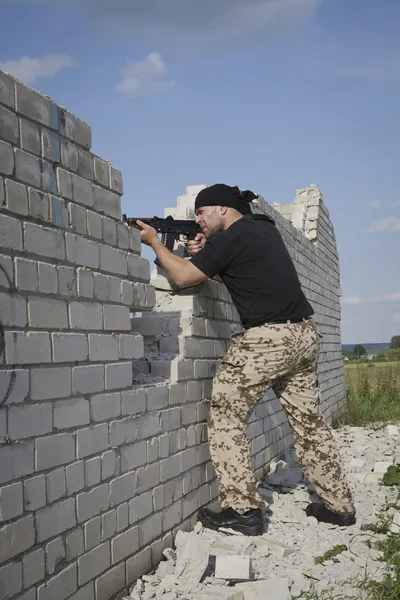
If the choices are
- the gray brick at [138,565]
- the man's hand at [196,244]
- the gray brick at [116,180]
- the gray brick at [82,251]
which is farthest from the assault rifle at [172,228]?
the gray brick at [138,565]

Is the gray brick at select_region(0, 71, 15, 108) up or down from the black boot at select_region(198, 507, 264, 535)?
up

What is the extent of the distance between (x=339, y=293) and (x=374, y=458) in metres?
5.09

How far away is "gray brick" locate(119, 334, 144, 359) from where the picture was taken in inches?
127

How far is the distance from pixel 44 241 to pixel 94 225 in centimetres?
45

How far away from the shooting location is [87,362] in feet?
9.46

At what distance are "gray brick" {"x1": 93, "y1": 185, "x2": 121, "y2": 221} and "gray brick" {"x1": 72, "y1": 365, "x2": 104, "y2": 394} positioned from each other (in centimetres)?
74

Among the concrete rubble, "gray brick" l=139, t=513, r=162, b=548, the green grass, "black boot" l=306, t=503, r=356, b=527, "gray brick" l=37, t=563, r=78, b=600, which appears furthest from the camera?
the green grass

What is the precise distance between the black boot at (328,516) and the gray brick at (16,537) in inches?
91.8

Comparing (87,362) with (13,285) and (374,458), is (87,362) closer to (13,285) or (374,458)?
(13,285)

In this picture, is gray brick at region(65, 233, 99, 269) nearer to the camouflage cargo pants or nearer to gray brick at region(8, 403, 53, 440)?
gray brick at region(8, 403, 53, 440)

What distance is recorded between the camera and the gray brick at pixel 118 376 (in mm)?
3059

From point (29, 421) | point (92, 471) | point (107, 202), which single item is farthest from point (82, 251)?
point (92, 471)

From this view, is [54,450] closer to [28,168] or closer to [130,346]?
[130,346]

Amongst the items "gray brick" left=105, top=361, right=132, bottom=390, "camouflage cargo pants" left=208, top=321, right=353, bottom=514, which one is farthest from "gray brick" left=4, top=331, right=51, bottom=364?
"camouflage cargo pants" left=208, top=321, right=353, bottom=514
